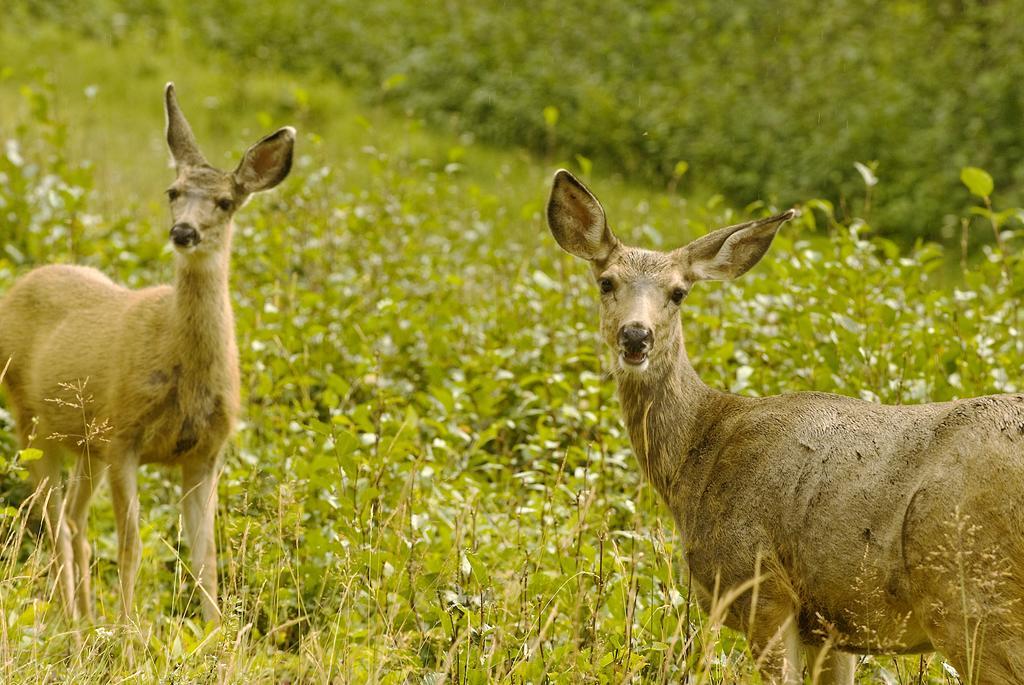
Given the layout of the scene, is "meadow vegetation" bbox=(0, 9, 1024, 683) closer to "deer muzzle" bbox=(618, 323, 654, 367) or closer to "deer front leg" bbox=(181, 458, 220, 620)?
"deer front leg" bbox=(181, 458, 220, 620)

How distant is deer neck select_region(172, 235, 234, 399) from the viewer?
21.0ft

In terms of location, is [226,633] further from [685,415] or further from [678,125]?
[678,125]

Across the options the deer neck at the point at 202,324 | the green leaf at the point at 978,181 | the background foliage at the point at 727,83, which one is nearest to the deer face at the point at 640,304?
the green leaf at the point at 978,181

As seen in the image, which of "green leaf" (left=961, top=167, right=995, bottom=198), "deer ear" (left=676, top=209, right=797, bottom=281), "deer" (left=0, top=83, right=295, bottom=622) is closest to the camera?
"deer ear" (left=676, top=209, right=797, bottom=281)

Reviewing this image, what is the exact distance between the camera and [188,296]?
656cm

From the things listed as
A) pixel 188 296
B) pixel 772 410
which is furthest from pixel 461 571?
pixel 188 296

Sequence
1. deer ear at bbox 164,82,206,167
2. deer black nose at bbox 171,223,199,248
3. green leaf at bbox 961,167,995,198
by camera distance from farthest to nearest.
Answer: deer ear at bbox 164,82,206,167 → deer black nose at bbox 171,223,199,248 → green leaf at bbox 961,167,995,198

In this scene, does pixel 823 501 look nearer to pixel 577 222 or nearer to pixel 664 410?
pixel 664 410

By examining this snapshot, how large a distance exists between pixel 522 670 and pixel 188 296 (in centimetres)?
294

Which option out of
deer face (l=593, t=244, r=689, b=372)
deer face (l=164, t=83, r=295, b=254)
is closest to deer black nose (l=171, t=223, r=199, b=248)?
deer face (l=164, t=83, r=295, b=254)

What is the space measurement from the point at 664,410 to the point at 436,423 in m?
1.22

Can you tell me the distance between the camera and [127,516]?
Answer: 20.0 feet

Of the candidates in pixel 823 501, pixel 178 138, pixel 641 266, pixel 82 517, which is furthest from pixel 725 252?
pixel 82 517

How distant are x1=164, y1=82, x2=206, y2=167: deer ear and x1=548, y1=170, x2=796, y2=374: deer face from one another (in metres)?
2.16
